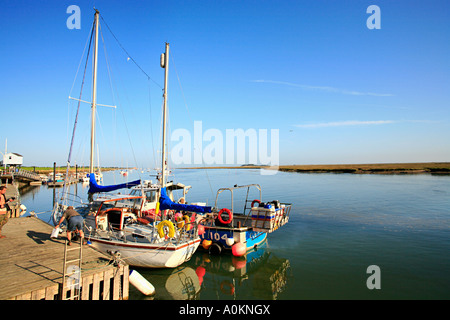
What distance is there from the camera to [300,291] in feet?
39.7

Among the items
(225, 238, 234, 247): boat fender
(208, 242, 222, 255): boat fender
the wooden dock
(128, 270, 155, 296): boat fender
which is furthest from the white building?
(128, 270, 155, 296): boat fender

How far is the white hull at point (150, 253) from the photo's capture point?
13227mm

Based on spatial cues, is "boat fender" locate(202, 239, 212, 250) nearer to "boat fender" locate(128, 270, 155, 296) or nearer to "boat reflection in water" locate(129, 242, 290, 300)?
"boat reflection in water" locate(129, 242, 290, 300)

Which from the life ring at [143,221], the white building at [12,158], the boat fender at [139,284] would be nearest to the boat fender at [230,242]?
the life ring at [143,221]

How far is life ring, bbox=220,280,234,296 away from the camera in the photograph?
12.5 m

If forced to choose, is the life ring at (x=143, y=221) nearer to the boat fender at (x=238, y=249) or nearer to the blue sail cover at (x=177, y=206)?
the blue sail cover at (x=177, y=206)

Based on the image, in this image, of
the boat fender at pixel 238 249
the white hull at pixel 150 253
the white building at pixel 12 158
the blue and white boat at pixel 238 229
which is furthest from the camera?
the white building at pixel 12 158

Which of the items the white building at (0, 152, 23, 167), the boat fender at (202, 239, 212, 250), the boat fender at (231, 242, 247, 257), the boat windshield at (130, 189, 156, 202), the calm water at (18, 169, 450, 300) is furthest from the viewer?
the white building at (0, 152, 23, 167)

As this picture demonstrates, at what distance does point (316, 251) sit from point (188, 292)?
9271 mm

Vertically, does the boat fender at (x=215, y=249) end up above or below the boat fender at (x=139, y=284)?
below

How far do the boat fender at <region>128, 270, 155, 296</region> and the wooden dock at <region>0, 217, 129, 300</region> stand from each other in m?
0.94

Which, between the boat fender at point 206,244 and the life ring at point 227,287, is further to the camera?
the boat fender at point 206,244
